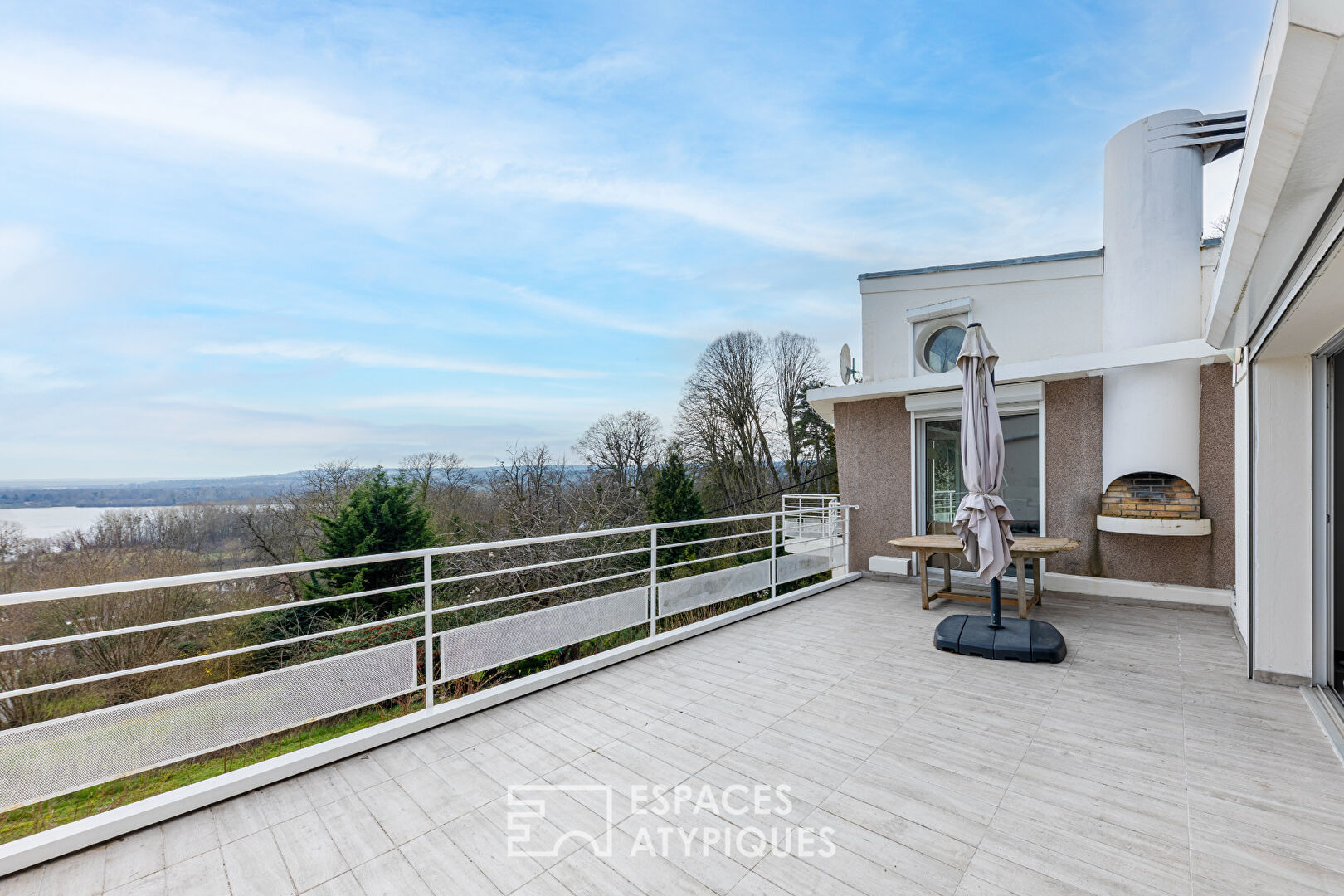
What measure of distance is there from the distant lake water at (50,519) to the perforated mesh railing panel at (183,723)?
41.3ft

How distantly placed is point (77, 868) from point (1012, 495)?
7173 mm

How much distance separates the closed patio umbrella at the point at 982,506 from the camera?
403cm

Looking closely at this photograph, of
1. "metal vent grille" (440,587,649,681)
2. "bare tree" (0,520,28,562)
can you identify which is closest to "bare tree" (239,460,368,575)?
"bare tree" (0,520,28,562)

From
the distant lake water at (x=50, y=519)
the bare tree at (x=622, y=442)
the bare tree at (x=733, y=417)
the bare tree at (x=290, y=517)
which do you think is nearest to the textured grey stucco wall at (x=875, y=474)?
the bare tree at (x=622, y=442)

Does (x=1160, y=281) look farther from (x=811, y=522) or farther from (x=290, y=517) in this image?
(x=290, y=517)

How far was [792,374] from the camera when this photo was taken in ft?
65.3

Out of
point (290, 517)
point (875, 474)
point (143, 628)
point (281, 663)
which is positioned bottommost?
point (281, 663)

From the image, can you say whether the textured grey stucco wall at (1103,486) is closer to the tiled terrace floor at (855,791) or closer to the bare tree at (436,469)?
the tiled terrace floor at (855,791)

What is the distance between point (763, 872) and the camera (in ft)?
5.91

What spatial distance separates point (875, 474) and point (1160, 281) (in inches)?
129

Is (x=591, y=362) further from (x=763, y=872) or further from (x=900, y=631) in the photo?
(x=763, y=872)

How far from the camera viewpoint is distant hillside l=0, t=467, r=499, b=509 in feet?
39.3

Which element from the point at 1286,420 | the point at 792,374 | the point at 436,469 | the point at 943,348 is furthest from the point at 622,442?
the point at 1286,420

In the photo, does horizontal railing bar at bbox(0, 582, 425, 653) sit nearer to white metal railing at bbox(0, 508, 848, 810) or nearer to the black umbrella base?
white metal railing at bbox(0, 508, 848, 810)
